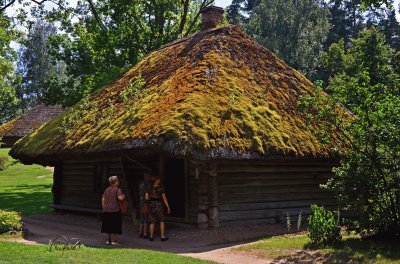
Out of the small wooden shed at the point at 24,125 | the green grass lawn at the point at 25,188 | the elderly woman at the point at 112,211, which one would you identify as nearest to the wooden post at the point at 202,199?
the elderly woman at the point at 112,211

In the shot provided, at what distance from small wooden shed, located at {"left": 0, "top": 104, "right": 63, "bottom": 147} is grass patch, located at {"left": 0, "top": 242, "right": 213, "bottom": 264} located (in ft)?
124

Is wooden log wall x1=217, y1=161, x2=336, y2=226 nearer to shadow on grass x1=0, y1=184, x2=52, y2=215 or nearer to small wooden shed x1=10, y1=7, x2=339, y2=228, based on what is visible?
small wooden shed x1=10, y1=7, x2=339, y2=228

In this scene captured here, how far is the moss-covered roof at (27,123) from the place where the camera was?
4533cm

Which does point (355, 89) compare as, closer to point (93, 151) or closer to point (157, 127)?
point (157, 127)

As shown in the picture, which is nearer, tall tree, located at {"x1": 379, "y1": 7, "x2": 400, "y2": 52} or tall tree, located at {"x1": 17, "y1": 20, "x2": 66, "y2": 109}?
tall tree, located at {"x1": 379, "y1": 7, "x2": 400, "y2": 52}

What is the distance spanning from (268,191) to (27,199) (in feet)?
45.4

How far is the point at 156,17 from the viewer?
30.0 metres

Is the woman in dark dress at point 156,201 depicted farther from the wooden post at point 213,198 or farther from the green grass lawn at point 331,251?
the green grass lawn at point 331,251

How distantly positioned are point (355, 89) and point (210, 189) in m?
4.62

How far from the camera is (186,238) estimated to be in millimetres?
11586

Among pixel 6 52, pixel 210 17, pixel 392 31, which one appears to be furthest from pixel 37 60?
pixel 210 17

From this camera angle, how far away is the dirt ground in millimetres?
9766

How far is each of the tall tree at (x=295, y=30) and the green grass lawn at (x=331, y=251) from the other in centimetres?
3792

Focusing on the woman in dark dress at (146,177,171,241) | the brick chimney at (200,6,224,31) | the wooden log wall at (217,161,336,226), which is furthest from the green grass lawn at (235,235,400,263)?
the brick chimney at (200,6,224,31)
